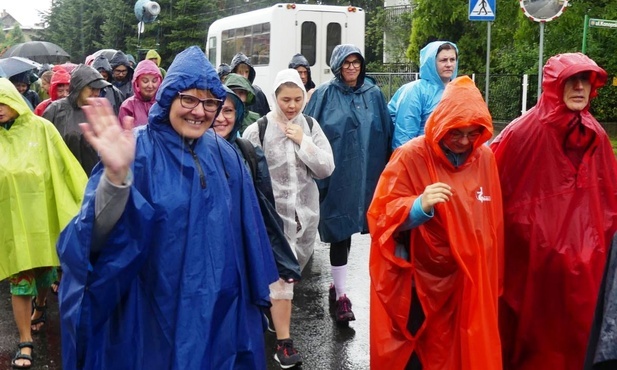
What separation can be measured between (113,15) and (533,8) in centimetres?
3475

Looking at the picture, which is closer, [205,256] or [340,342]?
[205,256]

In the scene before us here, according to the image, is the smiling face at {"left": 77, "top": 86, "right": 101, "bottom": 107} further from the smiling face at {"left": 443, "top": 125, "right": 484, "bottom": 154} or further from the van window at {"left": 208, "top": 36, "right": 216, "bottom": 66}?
the van window at {"left": 208, "top": 36, "right": 216, "bottom": 66}

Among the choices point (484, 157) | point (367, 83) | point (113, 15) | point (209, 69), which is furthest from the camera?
point (113, 15)

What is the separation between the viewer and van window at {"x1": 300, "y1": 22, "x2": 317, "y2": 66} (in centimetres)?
1930

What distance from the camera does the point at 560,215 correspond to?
15.4ft

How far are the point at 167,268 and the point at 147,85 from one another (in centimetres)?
457

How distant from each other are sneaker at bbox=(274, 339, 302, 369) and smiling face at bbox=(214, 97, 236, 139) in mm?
1491

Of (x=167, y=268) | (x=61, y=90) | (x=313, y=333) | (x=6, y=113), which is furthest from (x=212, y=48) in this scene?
(x=167, y=268)

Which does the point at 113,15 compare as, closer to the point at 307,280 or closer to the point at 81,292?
the point at 307,280

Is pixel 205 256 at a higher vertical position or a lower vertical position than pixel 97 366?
higher

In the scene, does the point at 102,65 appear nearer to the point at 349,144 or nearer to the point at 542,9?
the point at 349,144

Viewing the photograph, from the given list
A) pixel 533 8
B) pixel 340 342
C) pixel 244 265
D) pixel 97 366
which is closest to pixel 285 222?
pixel 340 342

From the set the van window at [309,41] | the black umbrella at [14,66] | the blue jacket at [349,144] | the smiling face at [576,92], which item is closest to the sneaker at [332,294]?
the blue jacket at [349,144]

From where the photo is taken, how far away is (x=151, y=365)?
3.30 m
